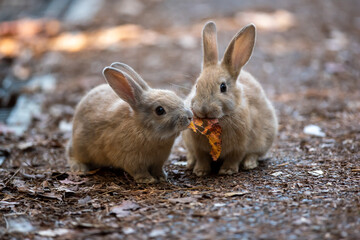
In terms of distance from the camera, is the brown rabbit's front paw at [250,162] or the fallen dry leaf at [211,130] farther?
the brown rabbit's front paw at [250,162]

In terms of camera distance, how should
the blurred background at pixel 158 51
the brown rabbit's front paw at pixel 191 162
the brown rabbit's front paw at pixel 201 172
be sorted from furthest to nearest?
the blurred background at pixel 158 51 → the brown rabbit's front paw at pixel 191 162 → the brown rabbit's front paw at pixel 201 172

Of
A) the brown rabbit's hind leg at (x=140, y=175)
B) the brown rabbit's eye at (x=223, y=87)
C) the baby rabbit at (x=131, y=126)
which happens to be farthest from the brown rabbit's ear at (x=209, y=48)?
the brown rabbit's hind leg at (x=140, y=175)

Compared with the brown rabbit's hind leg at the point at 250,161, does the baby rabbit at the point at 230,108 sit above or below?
above

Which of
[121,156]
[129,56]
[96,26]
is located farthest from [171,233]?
[96,26]

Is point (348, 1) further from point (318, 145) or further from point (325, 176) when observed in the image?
point (325, 176)

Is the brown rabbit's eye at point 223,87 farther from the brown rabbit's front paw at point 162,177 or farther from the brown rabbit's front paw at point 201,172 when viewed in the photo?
the brown rabbit's front paw at point 162,177

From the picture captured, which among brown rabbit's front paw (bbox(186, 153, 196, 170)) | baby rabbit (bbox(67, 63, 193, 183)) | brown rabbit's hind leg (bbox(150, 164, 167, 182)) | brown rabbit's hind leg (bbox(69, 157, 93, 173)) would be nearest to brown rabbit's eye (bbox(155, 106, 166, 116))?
baby rabbit (bbox(67, 63, 193, 183))

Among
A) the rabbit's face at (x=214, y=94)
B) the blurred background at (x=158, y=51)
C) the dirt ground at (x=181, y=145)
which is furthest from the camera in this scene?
the blurred background at (x=158, y=51)

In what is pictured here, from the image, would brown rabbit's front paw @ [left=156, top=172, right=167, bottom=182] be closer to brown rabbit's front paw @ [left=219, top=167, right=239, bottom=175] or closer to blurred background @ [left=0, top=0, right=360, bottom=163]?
brown rabbit's front paw @ [left=219, top=167, right=239, bottom=175]
